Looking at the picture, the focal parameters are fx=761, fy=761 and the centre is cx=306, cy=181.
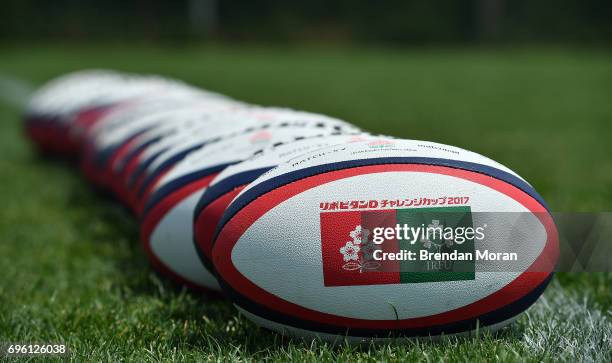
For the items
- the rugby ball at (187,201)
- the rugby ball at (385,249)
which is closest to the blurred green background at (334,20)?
the rugby ball at (187,201)

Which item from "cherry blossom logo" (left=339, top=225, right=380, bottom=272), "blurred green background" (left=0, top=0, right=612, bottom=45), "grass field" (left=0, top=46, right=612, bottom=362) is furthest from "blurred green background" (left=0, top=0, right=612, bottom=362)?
"blurred green background" (left=0, top=0, right=612, bottom=45)

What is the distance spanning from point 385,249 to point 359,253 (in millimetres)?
59

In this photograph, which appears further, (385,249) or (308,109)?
(308,109)

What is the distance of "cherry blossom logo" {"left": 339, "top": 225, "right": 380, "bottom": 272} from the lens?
171 cm

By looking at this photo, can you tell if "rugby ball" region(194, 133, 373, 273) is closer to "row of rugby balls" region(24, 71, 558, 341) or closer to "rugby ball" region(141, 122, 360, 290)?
"row of rugby balls" region(24, 71, 558, 341)

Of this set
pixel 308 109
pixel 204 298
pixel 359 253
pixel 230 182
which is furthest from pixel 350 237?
pixel 308 109

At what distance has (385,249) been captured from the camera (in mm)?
1708

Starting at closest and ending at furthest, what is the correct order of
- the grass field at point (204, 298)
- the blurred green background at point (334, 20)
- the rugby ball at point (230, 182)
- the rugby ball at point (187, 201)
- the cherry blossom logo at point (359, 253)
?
the cherry blossom logo at point (359, 253)
the grass field at point (204, 298)
the rugby ball at point (230, 182)
the rugby ball at point (187, 201)
the blurred green background at point (334, 20)

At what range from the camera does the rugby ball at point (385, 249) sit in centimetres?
172

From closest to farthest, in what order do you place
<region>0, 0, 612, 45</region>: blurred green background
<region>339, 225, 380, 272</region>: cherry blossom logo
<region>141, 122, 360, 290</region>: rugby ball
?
1. <region>339, 225, 380, 272</region>: cherry blossom logo
2. <region>141, 122, 360, 290</region>: rugby ball
3. <region>0, 0, 612, 45</region>: blurred green background

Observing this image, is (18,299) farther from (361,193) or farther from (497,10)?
(497,10)

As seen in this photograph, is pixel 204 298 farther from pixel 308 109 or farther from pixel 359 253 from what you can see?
pixel 308 109

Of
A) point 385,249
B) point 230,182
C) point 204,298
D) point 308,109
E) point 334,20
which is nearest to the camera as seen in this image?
point 385,249

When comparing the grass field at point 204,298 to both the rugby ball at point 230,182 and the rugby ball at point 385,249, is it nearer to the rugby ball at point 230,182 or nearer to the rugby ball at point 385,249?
the rugby ball at point 385,249
